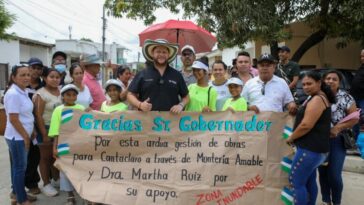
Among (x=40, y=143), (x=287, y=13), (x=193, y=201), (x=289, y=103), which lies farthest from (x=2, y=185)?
(x=287, y=13)

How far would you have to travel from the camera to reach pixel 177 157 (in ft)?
13.8

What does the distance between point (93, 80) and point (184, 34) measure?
3.39m

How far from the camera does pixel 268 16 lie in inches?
376

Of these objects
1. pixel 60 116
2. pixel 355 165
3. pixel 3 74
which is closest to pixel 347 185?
pixel 355 165

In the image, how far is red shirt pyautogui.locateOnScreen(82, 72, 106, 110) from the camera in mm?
5531

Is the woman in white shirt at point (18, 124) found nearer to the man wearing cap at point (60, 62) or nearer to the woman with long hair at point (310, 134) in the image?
the man wearing cap at point (60, 62)

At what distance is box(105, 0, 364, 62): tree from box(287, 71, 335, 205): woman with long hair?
18.5 feet

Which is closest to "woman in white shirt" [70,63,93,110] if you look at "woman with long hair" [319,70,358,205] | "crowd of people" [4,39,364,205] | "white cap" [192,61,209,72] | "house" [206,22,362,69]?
"crowd of people" [4,39,364,205]

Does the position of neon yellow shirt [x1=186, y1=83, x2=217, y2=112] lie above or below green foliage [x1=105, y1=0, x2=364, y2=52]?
below

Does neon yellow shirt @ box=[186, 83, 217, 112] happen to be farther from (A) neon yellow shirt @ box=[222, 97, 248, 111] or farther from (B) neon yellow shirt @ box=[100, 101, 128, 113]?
(B) neon yellow shirt @ box=[100, 101, 128, 113]

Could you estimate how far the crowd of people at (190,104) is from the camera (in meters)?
3.82

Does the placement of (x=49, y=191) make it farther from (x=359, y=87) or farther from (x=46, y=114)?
(x=359, y=87)

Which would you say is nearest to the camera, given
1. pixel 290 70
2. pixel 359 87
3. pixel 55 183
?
pixel 55 183

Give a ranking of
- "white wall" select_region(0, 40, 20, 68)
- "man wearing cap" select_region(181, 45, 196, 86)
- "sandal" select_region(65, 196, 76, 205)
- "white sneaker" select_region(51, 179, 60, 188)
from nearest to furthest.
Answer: "sandal" select_region(65, 196, 76, 205) → "man wearing cap" select_region(181, 45, 196, 86) → "white sneaker" select_region(51, 179, 60, 188) → "white wall" select_region(0, 40, 20, 68)
